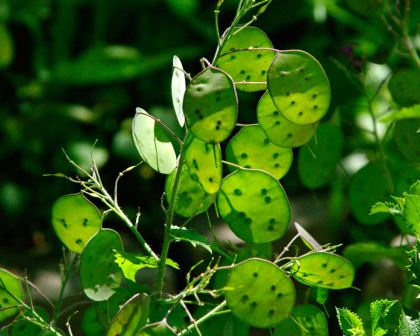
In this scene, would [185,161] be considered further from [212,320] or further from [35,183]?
[35,183]

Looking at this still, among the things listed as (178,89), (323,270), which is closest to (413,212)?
(323,270)

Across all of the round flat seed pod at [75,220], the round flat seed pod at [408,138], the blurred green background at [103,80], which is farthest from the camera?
the blurred green background at [103,80]

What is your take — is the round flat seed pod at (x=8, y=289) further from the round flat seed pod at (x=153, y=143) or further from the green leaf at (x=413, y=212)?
the green leaf at (x=413, y=212)

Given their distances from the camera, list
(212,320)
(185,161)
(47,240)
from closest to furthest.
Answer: (185,161) → (212,320) → (47,240)

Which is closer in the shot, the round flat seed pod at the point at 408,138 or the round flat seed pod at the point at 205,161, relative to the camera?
the round flat seed pod at the point at 205,161

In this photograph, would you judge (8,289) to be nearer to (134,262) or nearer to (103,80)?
(134,262)

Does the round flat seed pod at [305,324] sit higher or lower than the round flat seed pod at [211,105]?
lower

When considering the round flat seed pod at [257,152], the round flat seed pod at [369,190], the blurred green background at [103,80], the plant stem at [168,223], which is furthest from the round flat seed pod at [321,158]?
the blurred green background at [103,80]

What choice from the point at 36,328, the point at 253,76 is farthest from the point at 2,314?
the point at 253,76
